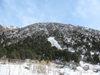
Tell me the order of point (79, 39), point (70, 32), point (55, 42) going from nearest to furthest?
point (55, 42) → point (79, 39) → point (70, 32)

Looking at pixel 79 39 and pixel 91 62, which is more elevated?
pixel 79 39

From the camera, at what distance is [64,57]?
3195cm

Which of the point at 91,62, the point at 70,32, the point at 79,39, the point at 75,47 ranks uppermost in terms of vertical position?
the point at 70,32

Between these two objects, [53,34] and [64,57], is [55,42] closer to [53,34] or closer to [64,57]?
[53,34]

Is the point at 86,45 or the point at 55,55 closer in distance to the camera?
the point at 55,55

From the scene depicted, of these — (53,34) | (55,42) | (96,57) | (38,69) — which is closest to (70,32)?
(53,34)

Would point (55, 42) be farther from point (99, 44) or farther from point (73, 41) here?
point (99, 44)

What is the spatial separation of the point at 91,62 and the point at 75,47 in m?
9.45

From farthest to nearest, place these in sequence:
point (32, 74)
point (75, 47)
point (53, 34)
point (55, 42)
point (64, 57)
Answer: point (53, 34) → point (55, 42) → point (75, 47) → point (64, 57) → point (32, 74)

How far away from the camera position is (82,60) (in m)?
33.3

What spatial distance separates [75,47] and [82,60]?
825 centimetres

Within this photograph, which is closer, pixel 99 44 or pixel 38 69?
pixel 38 69

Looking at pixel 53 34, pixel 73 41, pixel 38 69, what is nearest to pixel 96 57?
pixel 73 41

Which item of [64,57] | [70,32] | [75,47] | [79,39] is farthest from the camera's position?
[70,32]
